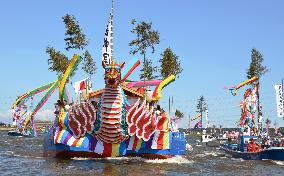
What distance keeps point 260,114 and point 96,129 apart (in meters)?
22.9

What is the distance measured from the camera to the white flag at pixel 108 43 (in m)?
29.7

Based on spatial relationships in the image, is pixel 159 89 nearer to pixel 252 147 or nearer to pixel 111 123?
pixel 111 123

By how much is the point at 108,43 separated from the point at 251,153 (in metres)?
14.2

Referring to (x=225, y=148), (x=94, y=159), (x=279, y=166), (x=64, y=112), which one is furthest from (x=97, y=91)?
(x=225, y=148)

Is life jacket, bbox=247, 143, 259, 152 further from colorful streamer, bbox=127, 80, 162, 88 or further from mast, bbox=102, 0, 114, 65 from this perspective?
mast, bbox=102, 0, 114, 65

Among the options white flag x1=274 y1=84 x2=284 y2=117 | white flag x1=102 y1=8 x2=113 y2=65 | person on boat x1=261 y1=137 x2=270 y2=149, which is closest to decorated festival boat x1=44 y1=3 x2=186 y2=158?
white flag x1=102 y1=8 x2=113 y2=65

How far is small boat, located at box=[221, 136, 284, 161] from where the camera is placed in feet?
109

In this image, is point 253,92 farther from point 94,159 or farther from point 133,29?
point 94,159

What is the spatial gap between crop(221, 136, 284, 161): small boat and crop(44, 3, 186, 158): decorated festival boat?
25.5 feet

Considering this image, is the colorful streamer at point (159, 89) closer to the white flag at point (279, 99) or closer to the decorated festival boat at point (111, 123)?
→ the decorated festival boat at point (111, 123)

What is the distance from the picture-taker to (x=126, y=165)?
2627 centimetres

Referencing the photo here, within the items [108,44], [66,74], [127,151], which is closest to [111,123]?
[127,151]

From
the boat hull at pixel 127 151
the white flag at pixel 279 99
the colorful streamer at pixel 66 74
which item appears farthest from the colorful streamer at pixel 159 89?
the white flag at pixel 279 99

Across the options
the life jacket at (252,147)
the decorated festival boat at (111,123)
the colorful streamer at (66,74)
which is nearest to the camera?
the decorated festival boat at (111,123)
